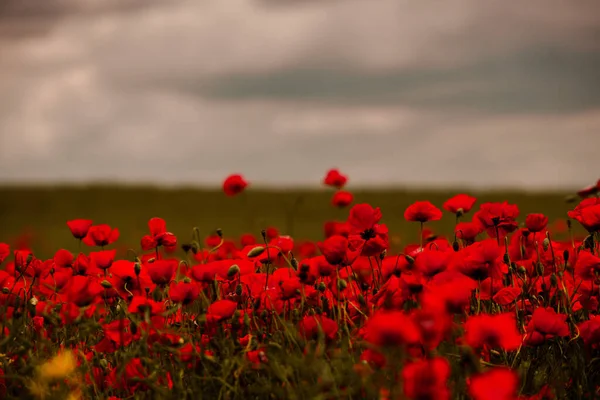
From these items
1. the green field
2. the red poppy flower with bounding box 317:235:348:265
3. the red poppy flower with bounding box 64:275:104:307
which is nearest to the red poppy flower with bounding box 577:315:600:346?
the red poppy flower with bounding box 317:235:348:265

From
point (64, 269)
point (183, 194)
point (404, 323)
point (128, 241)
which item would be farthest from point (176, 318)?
point (183, 194)

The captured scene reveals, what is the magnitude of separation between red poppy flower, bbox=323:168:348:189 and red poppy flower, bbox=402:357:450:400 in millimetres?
2880

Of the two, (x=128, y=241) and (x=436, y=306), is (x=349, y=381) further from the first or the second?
(x=128, y=241)

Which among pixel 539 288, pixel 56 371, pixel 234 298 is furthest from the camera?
pixel 539 288

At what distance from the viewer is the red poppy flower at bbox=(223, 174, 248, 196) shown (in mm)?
3627

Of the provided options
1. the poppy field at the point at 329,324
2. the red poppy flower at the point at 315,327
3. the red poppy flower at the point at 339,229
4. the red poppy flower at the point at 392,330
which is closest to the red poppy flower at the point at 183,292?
the poppy field at the point at 329,324

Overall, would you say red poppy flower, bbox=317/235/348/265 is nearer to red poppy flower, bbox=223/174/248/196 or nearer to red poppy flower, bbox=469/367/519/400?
red poppy flower, bbox=469/367/519/400

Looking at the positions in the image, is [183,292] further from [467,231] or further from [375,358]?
[467,231]

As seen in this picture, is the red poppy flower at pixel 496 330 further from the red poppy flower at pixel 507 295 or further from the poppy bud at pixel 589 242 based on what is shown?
the poppy bud at pixel 589 242

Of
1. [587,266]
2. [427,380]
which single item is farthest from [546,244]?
[427,380]

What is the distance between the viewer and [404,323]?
4.76ft

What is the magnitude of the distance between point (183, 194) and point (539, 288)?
718 inches

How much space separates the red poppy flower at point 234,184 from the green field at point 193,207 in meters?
9.06

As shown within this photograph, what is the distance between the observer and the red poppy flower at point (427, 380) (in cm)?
144
